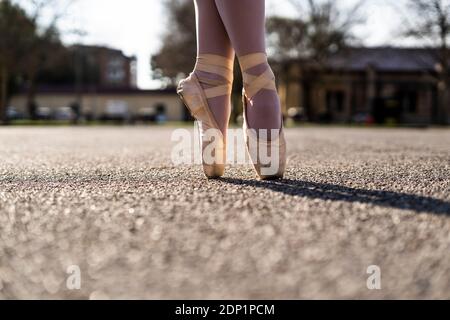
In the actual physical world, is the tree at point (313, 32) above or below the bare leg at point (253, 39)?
above

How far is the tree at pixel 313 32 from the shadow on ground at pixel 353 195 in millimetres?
23337

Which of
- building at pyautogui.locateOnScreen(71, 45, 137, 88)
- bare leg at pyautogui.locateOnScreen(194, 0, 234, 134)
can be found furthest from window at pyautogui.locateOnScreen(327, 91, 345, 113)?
bare leg at pyautogui.locateOnScreen(194, 0, 234, 134)

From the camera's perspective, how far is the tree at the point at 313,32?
23781 millimetres

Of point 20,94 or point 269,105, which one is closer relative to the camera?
point 269,105

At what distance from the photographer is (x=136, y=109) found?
36.8 metres

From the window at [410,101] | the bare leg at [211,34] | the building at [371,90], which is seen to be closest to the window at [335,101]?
the building at [371,90]

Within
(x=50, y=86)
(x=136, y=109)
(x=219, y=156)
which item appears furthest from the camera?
(x=50, y=86)

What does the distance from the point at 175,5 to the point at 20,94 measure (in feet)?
55.6

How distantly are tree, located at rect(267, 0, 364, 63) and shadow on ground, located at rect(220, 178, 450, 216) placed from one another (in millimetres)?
23337

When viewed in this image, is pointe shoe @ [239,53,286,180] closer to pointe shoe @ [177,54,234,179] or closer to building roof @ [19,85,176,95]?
pointe shoe @ [177,54,234,179]

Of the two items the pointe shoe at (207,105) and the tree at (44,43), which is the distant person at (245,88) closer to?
the pointe shoe at (207,105)

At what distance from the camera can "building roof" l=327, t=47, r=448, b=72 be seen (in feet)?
74.3

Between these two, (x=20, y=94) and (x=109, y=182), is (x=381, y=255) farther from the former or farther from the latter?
(x=20, y=94)
